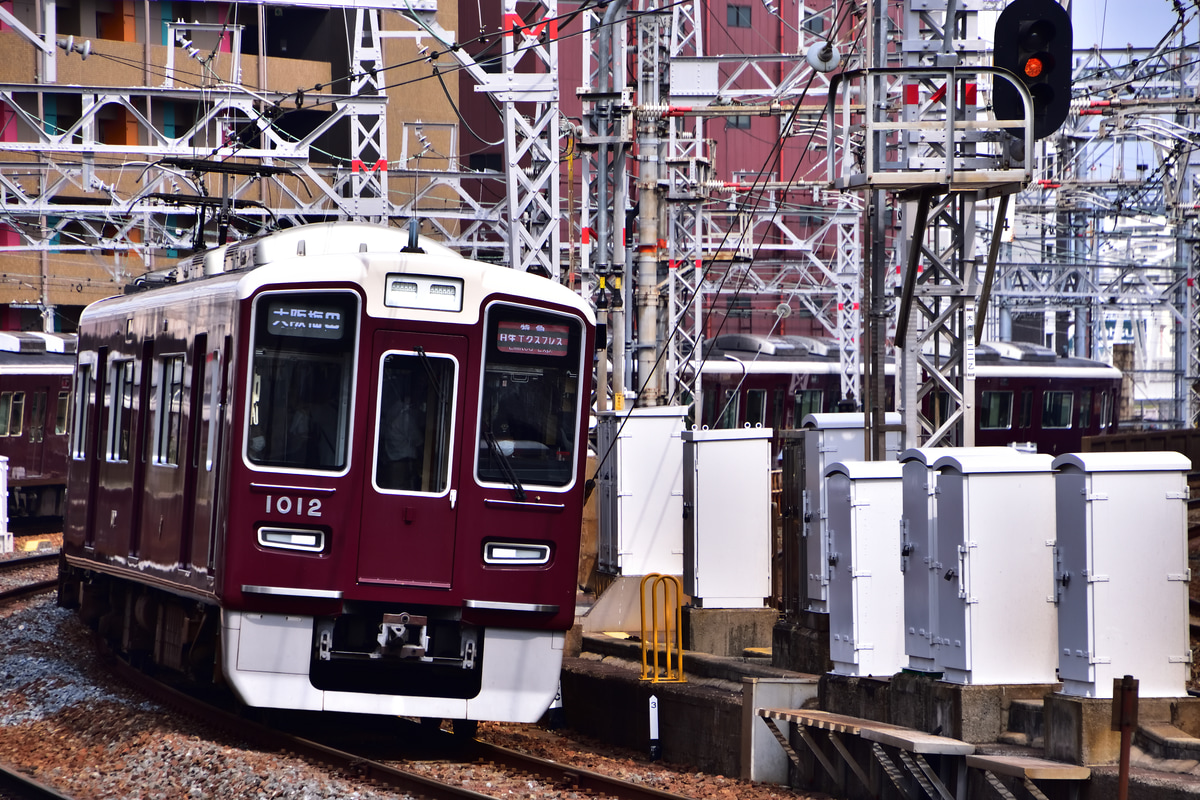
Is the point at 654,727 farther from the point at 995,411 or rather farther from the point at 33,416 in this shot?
the point at 995,411

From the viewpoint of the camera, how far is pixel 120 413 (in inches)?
501

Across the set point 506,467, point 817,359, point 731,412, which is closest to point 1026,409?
point 817,359

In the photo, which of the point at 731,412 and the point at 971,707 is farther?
the point at 731,412

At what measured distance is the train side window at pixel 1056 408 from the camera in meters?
38.0

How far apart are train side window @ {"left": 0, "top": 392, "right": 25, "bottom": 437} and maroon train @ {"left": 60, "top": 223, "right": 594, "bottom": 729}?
17.6 m

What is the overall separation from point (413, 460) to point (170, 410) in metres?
2.38

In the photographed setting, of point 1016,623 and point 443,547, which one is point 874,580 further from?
point 443,547

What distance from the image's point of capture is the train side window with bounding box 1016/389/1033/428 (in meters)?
37.3

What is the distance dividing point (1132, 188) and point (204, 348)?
114 feet

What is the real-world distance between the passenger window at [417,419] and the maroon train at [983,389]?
869 inches

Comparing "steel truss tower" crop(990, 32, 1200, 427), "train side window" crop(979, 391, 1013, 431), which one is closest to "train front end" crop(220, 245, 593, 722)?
"steel truss tower" crop(990, 32, 1200, 427)

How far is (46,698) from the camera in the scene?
1212cm

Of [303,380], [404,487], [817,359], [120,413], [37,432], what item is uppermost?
[817,359]

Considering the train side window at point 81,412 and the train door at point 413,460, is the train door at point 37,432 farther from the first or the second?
the train door at point 413,460
